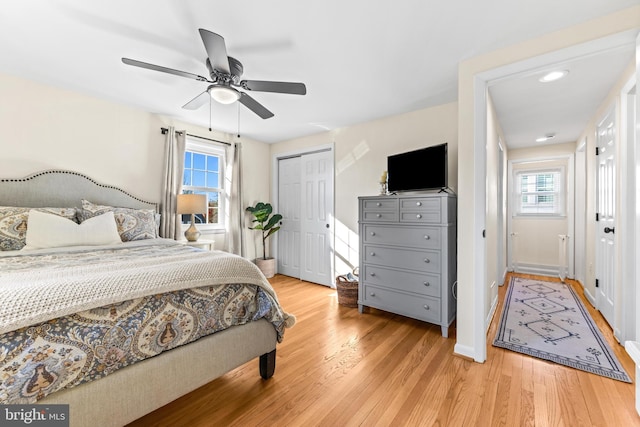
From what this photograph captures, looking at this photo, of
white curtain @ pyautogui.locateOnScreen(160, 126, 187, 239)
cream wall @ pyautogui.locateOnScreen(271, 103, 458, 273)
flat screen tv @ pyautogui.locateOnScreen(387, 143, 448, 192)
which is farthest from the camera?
white curtain @ pyautogui.locateOnScreen(160, 126, 187, 239)

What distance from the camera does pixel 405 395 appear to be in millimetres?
1657

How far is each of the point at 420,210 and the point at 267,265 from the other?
109 inches

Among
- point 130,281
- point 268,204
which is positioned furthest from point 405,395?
point 268,204

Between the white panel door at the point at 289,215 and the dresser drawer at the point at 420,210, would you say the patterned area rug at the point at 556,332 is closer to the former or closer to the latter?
the dresser drawer at the point at 420,210

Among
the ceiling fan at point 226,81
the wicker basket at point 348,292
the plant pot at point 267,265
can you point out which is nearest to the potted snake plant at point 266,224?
the plant pot at point 267,265

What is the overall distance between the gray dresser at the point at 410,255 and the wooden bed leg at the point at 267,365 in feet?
4.52

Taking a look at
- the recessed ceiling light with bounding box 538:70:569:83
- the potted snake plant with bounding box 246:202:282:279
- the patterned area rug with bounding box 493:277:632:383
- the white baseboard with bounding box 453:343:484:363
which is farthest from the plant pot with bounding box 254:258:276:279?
the recessed ceiling light with bounding box 538:70:569:83

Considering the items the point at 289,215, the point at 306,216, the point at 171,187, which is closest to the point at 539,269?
the point at 306,216

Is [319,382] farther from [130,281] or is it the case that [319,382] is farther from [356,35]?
[356,35]

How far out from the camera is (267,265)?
14.7ft

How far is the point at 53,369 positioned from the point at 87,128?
9.51 feet

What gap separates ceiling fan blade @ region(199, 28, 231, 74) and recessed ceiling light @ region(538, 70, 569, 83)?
99.6 inches

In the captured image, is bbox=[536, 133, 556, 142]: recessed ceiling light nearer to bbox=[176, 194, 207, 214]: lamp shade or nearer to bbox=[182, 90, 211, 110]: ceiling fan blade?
bbox=[182, 90, 211, 110]: ceiling fan blade
